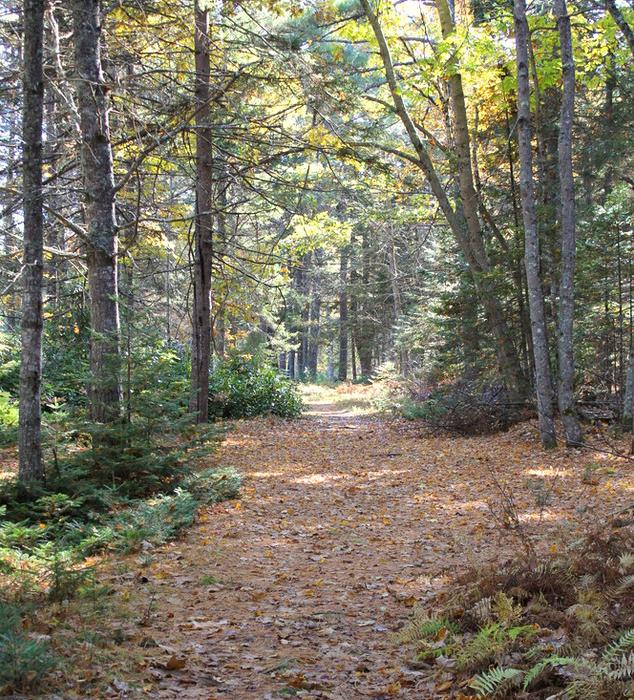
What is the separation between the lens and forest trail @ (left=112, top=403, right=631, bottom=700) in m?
3.63

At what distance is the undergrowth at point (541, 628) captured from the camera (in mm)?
2961

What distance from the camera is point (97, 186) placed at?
8.50 meters

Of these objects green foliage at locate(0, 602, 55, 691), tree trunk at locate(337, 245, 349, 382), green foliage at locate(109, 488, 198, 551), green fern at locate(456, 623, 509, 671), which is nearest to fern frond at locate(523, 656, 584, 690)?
green fern at locate(456, 623, 509, 671)

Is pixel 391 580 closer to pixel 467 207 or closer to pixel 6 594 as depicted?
pixel 6 594

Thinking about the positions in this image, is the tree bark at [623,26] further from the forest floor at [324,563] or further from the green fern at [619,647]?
the green fern at [619,647]

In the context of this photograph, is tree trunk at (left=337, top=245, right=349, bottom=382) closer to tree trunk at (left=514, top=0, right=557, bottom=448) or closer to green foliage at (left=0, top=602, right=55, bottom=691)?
tree trunk at (left=514, top=0, right=557, bottom=448)

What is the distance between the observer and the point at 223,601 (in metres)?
4.89

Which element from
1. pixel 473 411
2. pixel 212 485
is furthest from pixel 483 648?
pixel 473 411

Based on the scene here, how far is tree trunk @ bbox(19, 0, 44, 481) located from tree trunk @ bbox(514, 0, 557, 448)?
295 inches

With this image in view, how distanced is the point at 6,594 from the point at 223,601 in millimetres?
1561

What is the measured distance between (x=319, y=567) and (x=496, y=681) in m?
3.01

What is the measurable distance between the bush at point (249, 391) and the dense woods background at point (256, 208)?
0.27 ft

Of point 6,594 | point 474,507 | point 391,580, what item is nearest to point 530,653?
point 391,580

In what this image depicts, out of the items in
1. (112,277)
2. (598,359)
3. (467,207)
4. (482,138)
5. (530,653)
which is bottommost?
(530,653)
